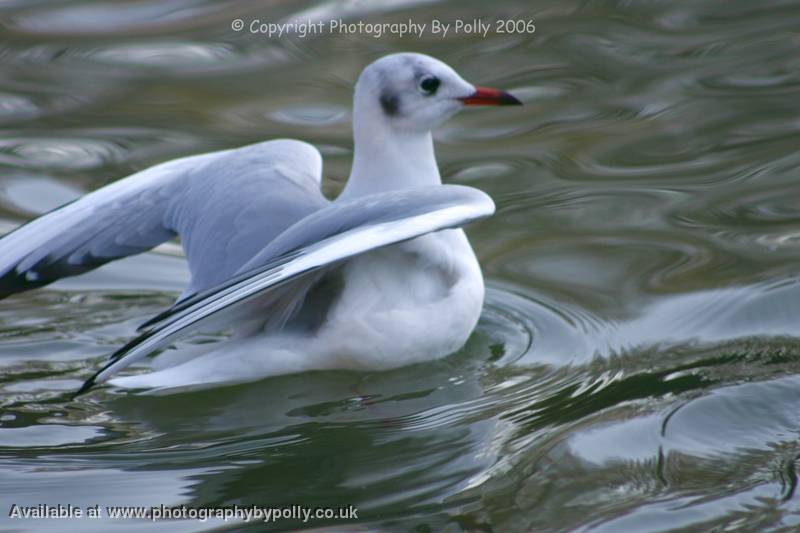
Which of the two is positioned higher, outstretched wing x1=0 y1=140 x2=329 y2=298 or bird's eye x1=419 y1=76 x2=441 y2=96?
bird's eye x1=419 y1=76 x2=441 y2=96

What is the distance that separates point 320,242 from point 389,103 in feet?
3.43

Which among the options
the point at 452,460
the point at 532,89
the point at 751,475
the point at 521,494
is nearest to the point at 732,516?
the point at 751,475

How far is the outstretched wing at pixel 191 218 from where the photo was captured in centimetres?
411

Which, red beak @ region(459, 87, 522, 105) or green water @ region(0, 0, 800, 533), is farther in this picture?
red beak @ region(459, 87, 522, 105)

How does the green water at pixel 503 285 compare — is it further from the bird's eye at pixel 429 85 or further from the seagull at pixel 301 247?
the bird's eye at pixel 429 85

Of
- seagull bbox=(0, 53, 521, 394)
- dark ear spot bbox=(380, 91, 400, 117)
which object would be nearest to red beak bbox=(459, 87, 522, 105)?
seagull bbox=(0, 53, 521, 394)

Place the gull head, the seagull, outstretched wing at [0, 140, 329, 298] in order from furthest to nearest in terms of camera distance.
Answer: the gull head, outstretched wing at [0, 140, 329, 298], the seagull

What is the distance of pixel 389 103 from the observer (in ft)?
14.8

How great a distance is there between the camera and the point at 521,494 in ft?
11.2

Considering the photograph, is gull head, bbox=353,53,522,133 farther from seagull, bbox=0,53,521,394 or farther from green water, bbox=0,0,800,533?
green water, bbox=0,0,800,533

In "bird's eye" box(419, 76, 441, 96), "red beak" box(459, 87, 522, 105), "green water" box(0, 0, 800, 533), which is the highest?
"bird's eye" box(419, 76, 441, 96)

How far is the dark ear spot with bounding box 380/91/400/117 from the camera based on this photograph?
4496 millimetres

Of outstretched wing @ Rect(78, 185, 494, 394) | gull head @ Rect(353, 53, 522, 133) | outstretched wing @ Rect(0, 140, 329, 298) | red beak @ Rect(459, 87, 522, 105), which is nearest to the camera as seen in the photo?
outstretched wing @ Rect(78, 185, 494, 394)

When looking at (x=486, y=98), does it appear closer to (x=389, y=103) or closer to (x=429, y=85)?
(x=429, y=85)
